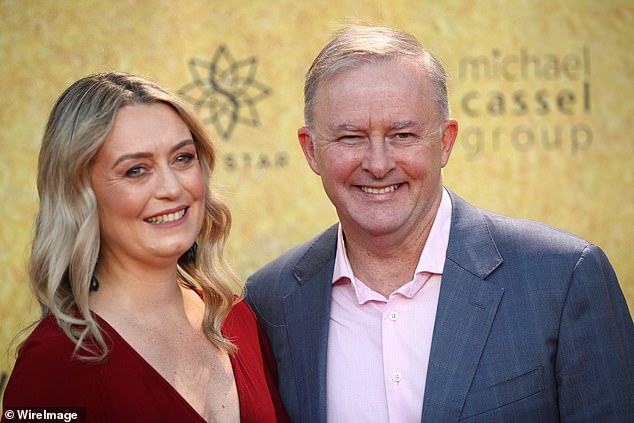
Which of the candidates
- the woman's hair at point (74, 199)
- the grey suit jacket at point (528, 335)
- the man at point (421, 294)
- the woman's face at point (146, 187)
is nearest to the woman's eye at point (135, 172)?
the woman's face at point (146, 187)

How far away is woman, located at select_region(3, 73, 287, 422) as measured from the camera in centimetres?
232

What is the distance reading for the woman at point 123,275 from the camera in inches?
91.5

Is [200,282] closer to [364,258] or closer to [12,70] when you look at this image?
[364,258]

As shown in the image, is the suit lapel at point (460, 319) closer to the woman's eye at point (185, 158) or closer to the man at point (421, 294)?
the man at point (421, 294)

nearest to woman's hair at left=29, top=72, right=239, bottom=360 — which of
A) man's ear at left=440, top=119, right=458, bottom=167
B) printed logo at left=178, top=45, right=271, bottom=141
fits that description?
man's ear at left=440, top=119, right=458, bottom=167

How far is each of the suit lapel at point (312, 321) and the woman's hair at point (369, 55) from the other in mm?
442

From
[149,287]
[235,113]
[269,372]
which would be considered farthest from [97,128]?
[235,113]

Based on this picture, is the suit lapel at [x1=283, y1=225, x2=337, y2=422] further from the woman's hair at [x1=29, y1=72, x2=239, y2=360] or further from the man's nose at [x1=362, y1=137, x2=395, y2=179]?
the woman's hair at [x1=29, y1=72, x2=239, y2=360]

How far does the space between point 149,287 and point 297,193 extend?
4.57ft

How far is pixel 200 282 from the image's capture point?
9.39ft

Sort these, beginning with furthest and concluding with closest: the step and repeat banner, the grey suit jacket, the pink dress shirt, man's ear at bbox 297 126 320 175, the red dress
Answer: the step and repeat banner → man's ear at bbox 297 126 320 175 → the pink dress shirt → the grey suit jacket → the red dress

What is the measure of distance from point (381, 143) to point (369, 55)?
264mm

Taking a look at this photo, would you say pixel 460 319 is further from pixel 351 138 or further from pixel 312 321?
pixel 351 138

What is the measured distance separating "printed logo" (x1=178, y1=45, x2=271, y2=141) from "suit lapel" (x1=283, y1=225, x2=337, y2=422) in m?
1.10
